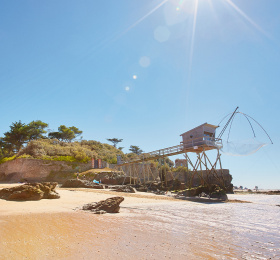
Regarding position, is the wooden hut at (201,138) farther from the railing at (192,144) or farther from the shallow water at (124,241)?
the shallow water at (124,241)

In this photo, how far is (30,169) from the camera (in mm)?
26453

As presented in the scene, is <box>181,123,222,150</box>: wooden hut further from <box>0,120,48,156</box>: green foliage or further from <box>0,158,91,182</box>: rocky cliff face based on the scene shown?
<box>0,120,48,156</box>: green foliage

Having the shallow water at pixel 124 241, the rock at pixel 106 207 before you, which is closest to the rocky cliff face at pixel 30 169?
the rock at pixel 106 207

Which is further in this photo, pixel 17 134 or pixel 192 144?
pixel 17 134

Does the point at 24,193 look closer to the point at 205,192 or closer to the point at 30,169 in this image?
the point at 205,192

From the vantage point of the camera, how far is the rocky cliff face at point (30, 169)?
2628 centimetres

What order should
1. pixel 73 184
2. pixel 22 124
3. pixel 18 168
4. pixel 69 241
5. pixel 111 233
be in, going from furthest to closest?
pixel 22 124 < pixel 18 168 < pixel 73 184 < pixel 111 233 < pixel 69 241

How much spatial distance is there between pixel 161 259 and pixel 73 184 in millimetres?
17407

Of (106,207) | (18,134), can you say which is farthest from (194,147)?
(18,134)

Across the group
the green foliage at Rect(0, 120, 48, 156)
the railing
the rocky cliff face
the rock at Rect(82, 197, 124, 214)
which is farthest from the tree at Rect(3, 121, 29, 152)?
the rock at Rect(82, 197, 124, 214)

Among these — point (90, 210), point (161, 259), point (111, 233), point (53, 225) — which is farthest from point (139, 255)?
point (90, 210)

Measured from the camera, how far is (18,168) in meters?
26.7

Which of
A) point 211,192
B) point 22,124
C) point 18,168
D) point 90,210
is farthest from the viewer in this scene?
point 22,124

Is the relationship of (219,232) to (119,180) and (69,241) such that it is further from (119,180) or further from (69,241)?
(119,180)
